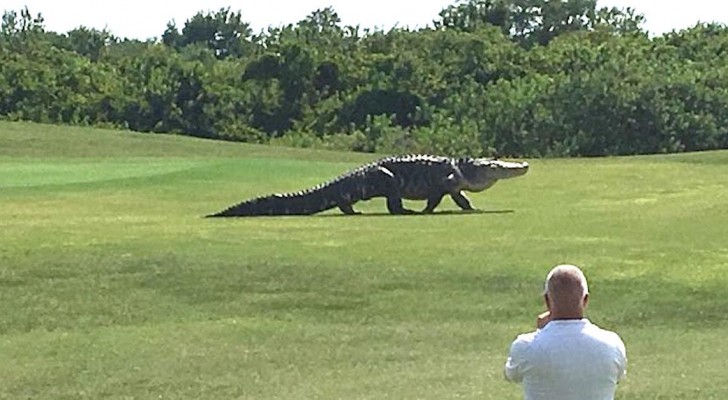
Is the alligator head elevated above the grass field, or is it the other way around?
the alligator head

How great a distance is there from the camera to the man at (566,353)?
236 inches

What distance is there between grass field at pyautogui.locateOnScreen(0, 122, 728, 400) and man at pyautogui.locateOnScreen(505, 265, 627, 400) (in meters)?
4.11

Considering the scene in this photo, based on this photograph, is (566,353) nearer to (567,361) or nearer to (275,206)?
(567,361)

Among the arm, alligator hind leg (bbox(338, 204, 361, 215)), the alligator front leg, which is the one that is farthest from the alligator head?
the arm

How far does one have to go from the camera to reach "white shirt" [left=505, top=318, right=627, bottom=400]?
600 cm

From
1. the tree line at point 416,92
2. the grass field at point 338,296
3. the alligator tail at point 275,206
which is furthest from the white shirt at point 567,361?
the tree line at point 416,92

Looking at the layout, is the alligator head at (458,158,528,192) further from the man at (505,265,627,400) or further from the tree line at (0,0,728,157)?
the tree line at (0,0,728,157)

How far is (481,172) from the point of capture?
2167 cm

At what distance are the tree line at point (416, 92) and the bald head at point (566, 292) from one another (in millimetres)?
42658

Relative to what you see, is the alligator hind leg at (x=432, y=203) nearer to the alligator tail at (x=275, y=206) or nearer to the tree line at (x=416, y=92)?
the alligator tail at (x=275, y=206)

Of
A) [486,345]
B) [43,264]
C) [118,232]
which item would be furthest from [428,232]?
[486,345]

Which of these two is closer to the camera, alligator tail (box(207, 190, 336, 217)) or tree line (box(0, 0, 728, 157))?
alligator tail (box(207, 190, 336, 217))

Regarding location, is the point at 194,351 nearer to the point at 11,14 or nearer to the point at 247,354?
the point at 247,354

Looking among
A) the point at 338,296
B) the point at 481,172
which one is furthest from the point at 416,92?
the point at 338,296
